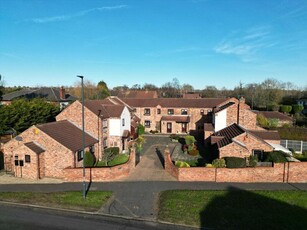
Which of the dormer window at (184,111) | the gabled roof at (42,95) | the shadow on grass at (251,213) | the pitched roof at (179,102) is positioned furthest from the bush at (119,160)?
the gabled roof at (42,95)

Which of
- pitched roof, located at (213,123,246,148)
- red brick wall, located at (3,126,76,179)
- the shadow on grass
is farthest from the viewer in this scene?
pitched roof, located at (213,123,246,148)

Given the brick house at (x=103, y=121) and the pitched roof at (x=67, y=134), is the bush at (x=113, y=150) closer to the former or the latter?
the brick house at (x=103, y=121)

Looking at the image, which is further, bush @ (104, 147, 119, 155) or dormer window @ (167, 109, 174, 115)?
dormer window @ (167, 109, 174, 115)

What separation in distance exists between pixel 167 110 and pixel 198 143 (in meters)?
13.3

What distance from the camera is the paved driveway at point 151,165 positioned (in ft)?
69.8

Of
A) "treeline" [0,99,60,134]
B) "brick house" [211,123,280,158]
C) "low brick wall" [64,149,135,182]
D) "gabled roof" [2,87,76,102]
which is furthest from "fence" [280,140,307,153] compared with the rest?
"gabled roof" [2,87,76,102]

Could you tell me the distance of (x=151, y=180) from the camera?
2067 centimetres

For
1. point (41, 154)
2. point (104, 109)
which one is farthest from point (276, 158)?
point (41, 154)

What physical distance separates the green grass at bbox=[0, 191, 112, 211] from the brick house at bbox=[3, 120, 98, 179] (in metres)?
3.89

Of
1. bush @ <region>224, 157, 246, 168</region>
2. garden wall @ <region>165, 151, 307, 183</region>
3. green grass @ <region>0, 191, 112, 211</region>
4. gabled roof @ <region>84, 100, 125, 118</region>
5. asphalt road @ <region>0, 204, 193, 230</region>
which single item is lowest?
asphalt road @ <region>0, 204, 193, 230</region>

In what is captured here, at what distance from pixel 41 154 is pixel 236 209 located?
16996mm

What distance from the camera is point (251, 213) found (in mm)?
14414

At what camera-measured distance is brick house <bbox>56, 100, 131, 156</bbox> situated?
27.1 metres

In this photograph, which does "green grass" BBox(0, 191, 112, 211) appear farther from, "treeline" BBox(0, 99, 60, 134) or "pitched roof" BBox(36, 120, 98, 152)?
"treeline" BBox(0, 99, 60, 134)
